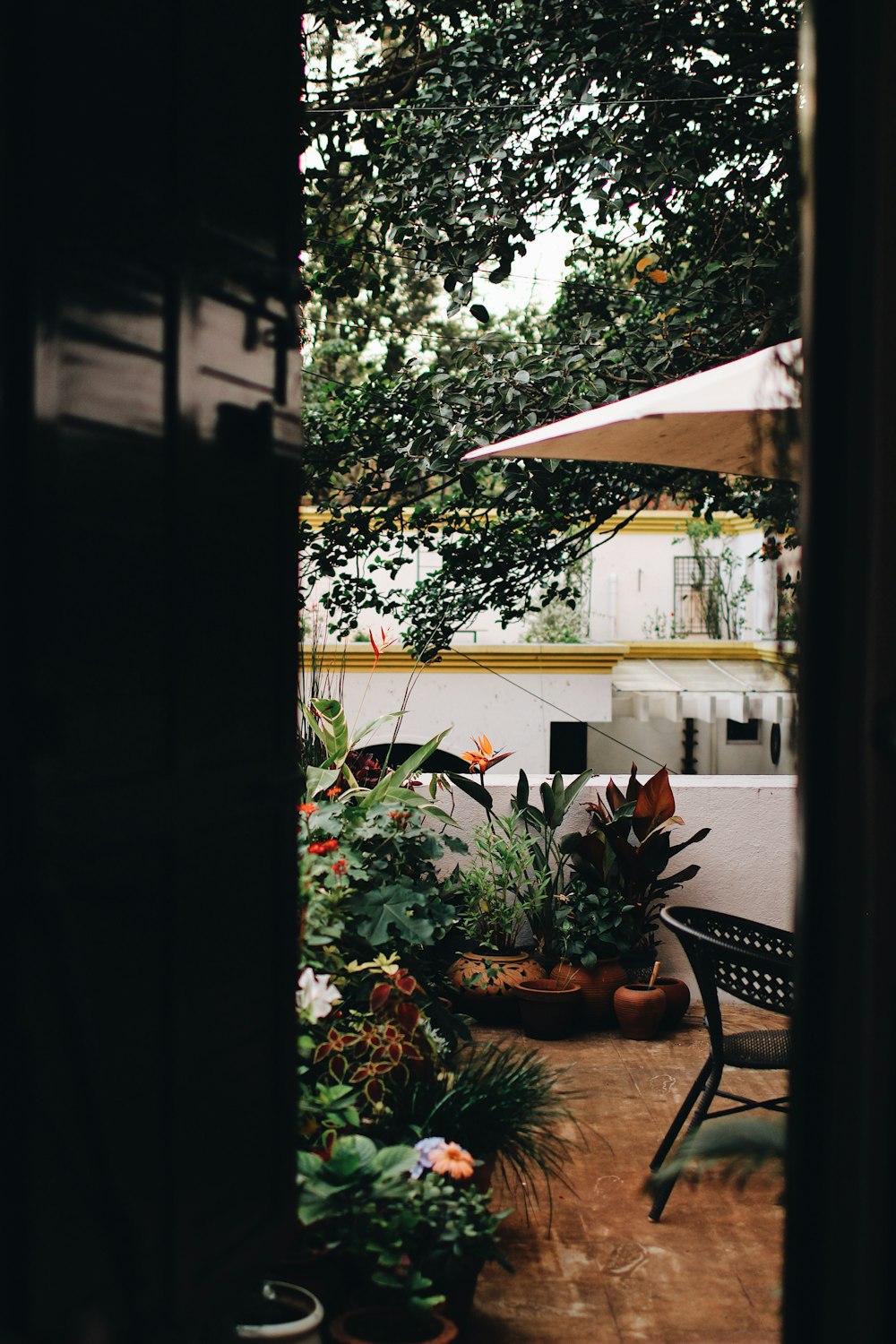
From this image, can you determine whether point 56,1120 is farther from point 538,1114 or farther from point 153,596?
Result: point 538,1114

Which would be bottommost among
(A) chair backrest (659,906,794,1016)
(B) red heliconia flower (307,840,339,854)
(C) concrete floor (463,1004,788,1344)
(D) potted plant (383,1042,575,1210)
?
(C) concrete floor (463,1004,788,1344)

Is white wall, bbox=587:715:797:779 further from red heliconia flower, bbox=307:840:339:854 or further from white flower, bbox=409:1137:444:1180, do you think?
white flower, bbox=409:1137:444:1180

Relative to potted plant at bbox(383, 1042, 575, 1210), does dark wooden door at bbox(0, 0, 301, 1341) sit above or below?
above

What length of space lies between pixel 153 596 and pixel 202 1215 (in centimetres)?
83

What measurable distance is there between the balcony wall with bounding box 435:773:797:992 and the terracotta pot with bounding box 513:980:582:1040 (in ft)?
2.49

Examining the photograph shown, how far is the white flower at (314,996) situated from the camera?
8.77ft

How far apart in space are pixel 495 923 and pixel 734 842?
1.22 meters

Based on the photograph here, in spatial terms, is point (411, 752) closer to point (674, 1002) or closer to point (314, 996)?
point (674, 1002)

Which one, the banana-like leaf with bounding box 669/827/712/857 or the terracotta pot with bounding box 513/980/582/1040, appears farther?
the banana-like leaf with bounding box 669/827/712/857

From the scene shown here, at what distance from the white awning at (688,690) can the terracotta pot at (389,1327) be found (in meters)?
10.5

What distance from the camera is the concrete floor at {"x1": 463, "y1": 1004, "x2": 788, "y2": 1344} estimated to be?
2676 mm

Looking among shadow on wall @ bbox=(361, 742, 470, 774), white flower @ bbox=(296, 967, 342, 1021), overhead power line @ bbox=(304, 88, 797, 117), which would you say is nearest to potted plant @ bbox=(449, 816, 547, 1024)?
white flower @ bbox=(296, 967, 342, 1021)

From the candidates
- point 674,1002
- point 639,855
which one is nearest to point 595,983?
point 674,1002

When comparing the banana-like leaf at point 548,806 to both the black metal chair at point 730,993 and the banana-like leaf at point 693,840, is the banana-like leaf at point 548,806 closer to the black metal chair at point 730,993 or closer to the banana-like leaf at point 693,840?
the banana-like leaf at point 693,840
